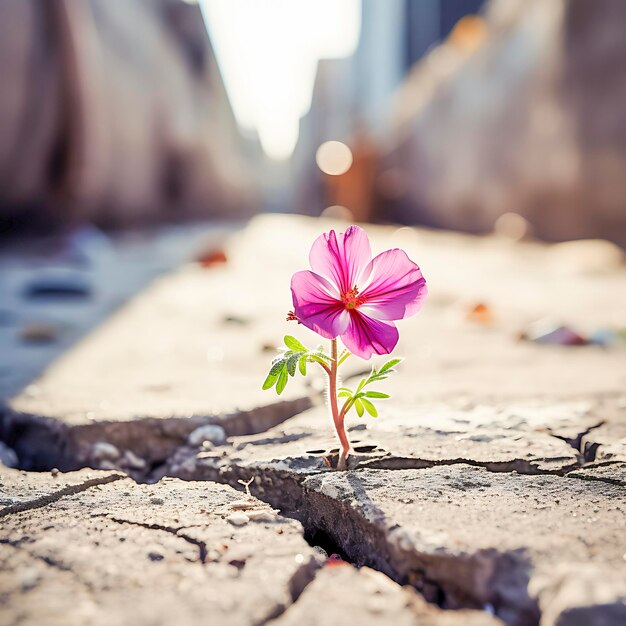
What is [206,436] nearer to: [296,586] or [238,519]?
[238,519]

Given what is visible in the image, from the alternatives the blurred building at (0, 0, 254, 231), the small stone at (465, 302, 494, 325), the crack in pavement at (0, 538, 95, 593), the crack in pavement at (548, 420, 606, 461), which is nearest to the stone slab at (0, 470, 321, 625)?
the crack in pavement at (0, 538, 95, 593)

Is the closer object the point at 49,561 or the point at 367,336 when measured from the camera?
the point at 49,561

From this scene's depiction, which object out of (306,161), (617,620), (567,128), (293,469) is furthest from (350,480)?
(306,161)

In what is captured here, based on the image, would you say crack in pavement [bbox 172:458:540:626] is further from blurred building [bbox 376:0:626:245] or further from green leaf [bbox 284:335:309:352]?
blurred building [bbox 376:0:626:245]

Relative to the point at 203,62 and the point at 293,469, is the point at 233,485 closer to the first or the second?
the point at 293,469

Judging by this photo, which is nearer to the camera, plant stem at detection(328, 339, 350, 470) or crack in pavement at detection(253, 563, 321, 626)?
crack in pavement at detection(253, 563, 321, 626)

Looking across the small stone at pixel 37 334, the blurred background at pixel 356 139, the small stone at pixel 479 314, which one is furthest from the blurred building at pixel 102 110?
the small stone at pixel 479 314

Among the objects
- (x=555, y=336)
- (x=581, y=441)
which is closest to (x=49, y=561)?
(x=581, y=441)
